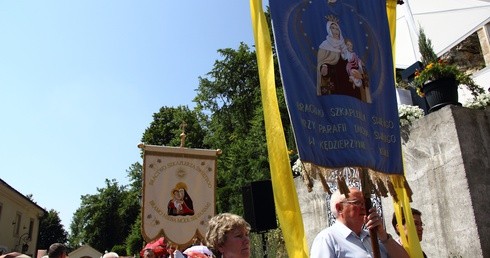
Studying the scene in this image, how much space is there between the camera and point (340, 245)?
11.1 feet

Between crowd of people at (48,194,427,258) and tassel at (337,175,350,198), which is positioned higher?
tassel at (337,175,350,198)

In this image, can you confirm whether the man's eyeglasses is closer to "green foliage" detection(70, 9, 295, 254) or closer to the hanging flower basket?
the hanging flower basket

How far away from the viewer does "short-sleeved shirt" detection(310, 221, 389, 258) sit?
3355mm

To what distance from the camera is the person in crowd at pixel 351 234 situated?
336 centimetres

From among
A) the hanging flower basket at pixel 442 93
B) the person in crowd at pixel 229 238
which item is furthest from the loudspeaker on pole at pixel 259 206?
the person in crowd at pixel 229 238

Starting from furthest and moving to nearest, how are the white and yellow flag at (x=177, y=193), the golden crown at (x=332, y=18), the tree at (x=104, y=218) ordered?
the tree at (x=104, y=218) → the white and yellow flag at (x=177, y=193) → the golden crown at (x=332, y=18)

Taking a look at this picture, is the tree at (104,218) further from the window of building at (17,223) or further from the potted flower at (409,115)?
the potted flower at (409,115)

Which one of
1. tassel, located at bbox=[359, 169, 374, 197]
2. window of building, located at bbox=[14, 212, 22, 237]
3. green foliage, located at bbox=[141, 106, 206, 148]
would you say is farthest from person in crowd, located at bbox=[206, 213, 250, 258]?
window of building, located at bbox=[14, 212, 22, 237]

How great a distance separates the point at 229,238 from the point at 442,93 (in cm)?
534

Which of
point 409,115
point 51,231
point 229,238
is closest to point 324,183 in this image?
point 229,238

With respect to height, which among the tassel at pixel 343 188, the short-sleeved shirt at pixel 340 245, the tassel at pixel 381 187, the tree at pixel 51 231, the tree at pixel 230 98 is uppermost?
the tree at pixel 230 98

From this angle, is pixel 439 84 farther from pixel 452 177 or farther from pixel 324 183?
pixel 324 183

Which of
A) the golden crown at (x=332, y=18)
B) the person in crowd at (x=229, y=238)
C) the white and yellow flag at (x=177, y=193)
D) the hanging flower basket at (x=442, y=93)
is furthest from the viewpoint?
the white and yellow flag at (x=177, y=193)

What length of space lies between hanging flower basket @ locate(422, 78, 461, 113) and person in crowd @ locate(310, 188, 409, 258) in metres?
4.21
